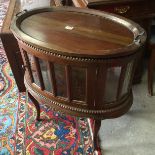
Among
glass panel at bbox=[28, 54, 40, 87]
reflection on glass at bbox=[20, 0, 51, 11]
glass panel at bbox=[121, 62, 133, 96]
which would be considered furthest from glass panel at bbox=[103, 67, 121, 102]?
reflection on glass at bbox=[20, 0, 51, 11]

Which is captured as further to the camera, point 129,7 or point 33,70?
point 129,7

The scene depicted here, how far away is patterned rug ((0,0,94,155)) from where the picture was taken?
1.21m

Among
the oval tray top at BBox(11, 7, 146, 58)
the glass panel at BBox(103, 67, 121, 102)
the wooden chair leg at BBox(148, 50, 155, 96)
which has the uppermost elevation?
the oval tray top at BBox(11, 7, 146, 58)

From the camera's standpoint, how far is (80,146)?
1223mm

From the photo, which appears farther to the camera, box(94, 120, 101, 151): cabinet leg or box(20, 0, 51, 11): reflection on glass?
box(20, 0, 51, 11): reflection on glass

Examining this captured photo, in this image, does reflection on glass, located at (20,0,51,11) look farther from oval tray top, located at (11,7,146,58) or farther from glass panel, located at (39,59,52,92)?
glass panel, located at (39,59,52,92)

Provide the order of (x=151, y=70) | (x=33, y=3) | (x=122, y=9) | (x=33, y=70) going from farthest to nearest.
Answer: (x=33, y=3)
(x=151, y=70)
(x=122, y=9)
(x=33, y=70)

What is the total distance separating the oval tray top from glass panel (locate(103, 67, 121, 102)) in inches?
3.6

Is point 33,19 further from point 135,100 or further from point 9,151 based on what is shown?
point 135,100

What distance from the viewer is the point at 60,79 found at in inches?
35.7

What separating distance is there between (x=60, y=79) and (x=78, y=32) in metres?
0.21

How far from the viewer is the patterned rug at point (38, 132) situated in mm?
1211

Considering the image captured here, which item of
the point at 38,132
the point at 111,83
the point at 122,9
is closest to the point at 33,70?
A: the point at 111,83

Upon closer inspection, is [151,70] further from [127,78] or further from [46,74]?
[46,74]
